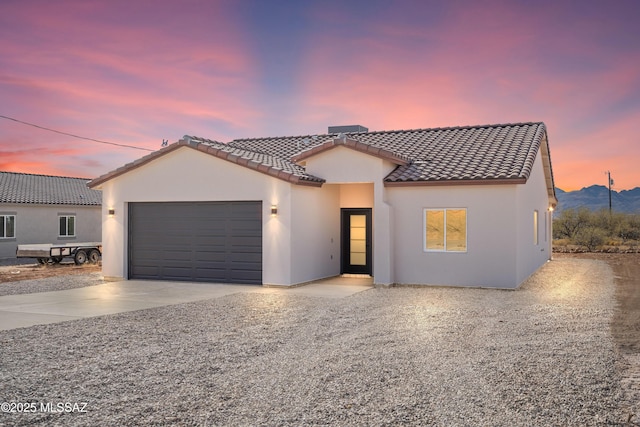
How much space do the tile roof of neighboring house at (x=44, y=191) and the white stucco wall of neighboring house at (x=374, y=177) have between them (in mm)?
17759

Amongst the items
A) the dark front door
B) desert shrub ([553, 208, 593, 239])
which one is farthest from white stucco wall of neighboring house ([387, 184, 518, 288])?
desert shrub ([553, 208, 593, 239])

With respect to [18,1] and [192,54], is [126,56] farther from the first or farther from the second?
[18,1]

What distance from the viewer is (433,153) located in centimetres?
1766

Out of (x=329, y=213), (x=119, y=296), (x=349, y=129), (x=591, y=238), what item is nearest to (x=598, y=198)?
(x=591, y=238)

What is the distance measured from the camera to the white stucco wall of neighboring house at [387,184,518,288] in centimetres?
1486

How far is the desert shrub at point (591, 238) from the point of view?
33.2 m

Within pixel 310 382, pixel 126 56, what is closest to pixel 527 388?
pixel 310 382

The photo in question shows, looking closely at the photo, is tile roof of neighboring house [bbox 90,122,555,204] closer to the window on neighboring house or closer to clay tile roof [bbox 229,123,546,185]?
clay tile roof [bbox 229,123,546,185]

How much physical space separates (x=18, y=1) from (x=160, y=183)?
6.21m

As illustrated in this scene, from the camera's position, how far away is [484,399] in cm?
582

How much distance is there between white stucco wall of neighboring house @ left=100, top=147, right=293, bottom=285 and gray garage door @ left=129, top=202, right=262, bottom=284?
276 millimetres

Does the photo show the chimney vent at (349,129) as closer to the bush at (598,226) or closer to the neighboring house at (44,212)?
the neighboring house at (44,212)

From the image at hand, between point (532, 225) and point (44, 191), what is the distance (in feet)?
82.5

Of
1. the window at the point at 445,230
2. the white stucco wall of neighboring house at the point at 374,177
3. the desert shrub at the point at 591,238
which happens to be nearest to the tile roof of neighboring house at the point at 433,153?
the white stucco wall of neighboring house at the point at 374,177
